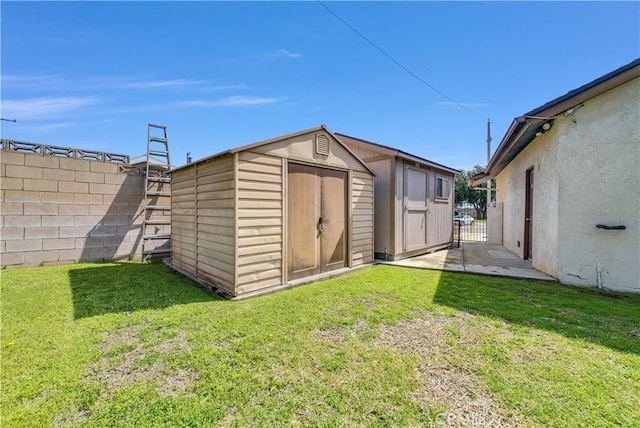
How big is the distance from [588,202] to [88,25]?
10041 millimetres

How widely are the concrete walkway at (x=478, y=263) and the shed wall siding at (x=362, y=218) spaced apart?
0.83 m

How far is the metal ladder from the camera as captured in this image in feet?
24.3

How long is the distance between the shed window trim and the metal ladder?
27.0ft

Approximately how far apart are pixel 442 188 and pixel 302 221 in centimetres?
634

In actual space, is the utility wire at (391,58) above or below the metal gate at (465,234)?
above

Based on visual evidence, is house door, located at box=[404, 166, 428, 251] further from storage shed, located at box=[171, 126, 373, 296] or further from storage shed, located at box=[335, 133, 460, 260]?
storage shed, located at box=[171, 126, 373, 296]

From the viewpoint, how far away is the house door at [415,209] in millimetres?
7621

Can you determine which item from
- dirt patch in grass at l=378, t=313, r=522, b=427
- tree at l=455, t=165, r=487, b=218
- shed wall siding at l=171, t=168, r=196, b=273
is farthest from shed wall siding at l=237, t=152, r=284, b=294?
tree at l=455, t=165, r=487, b=218

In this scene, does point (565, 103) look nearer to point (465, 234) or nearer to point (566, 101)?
point (566, 101)

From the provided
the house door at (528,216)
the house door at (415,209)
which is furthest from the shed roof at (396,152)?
the house door at (528,216)

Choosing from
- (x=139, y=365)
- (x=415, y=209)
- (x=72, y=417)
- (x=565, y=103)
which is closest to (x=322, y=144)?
(x=415, y=209)

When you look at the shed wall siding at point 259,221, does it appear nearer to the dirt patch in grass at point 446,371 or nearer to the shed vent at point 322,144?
the shed vent at point 322,144

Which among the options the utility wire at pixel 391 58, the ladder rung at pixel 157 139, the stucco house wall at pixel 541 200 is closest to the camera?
the stucco house wall at pixel 541 200

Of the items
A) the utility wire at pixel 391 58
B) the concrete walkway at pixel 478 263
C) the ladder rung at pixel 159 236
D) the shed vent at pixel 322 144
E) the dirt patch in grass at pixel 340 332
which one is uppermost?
the utility wire at pixel 391 58
